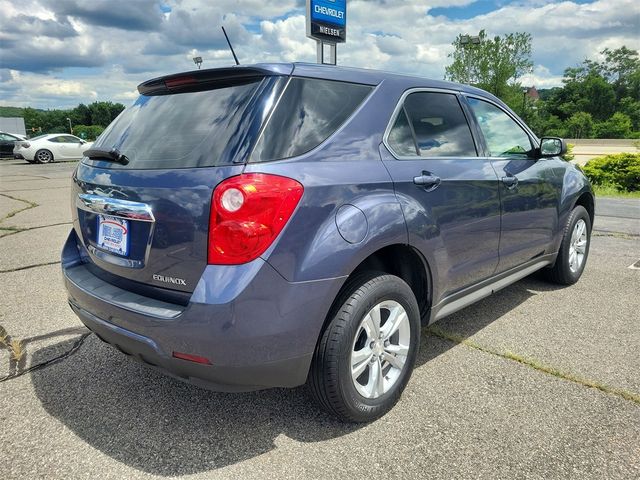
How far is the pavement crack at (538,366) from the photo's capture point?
2.80m

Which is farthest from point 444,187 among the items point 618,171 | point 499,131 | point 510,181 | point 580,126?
point 580,126

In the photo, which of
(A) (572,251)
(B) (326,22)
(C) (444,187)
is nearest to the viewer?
(C) (444,187)

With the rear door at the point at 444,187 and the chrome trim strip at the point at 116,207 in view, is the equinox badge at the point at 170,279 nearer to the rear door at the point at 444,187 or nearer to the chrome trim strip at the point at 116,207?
the chrome trim strip at the point at 116,207

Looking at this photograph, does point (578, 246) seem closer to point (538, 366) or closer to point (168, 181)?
point (538, 366)

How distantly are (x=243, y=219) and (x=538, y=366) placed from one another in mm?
2208

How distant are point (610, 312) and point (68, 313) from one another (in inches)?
175

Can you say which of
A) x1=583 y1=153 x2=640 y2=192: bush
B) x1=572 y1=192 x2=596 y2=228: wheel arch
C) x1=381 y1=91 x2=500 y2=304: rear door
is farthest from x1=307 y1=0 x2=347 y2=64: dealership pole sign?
x1=381 y1=91 x2=500 y2=304: rear door

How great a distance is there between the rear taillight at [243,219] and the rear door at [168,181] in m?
0.05

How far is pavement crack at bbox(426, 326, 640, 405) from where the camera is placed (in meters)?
2.80

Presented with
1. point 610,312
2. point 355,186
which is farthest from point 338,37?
point 355,186

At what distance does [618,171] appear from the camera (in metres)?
14.2

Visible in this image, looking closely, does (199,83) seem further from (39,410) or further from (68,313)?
(68,313)

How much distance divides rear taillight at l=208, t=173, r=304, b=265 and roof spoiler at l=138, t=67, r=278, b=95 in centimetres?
59

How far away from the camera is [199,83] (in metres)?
2.51
